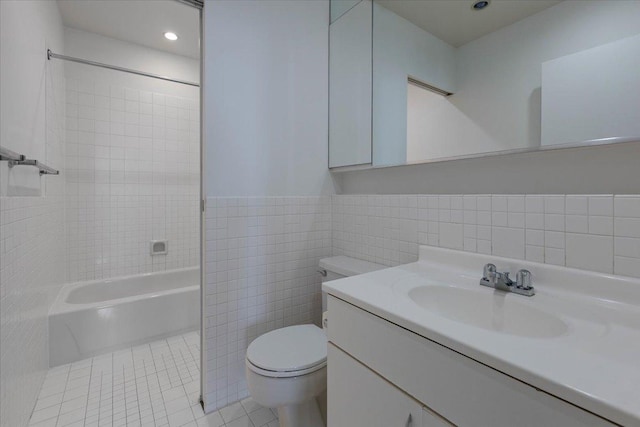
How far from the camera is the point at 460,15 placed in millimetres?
1372

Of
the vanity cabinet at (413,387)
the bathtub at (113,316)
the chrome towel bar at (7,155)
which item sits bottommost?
the bathtub at (113,316)

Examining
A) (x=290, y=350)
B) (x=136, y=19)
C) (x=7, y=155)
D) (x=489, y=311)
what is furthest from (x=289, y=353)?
(x=136, y=19)

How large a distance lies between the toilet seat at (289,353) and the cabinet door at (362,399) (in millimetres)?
213

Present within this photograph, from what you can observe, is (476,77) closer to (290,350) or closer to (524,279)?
(524,279)

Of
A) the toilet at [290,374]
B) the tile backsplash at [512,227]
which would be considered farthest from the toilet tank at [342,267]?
the toilet at [290,374]

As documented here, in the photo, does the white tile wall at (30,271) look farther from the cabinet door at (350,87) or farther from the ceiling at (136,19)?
the cabinet door at (350,87)

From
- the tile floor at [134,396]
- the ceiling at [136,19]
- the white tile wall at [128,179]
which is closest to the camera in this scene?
the tile floor at [134,396]

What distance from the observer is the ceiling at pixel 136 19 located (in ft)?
6.70

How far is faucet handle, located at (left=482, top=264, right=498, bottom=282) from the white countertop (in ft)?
0.13

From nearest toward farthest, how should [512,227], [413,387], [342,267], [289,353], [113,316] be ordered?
[413,387] < [512,227] < [289,353] < [342,267] < [113,316]

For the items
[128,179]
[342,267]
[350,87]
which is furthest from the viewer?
[128,179]

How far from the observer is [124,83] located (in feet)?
8.27

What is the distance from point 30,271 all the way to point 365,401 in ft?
5.58

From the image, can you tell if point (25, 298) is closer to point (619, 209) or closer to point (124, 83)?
point (124, 83)
